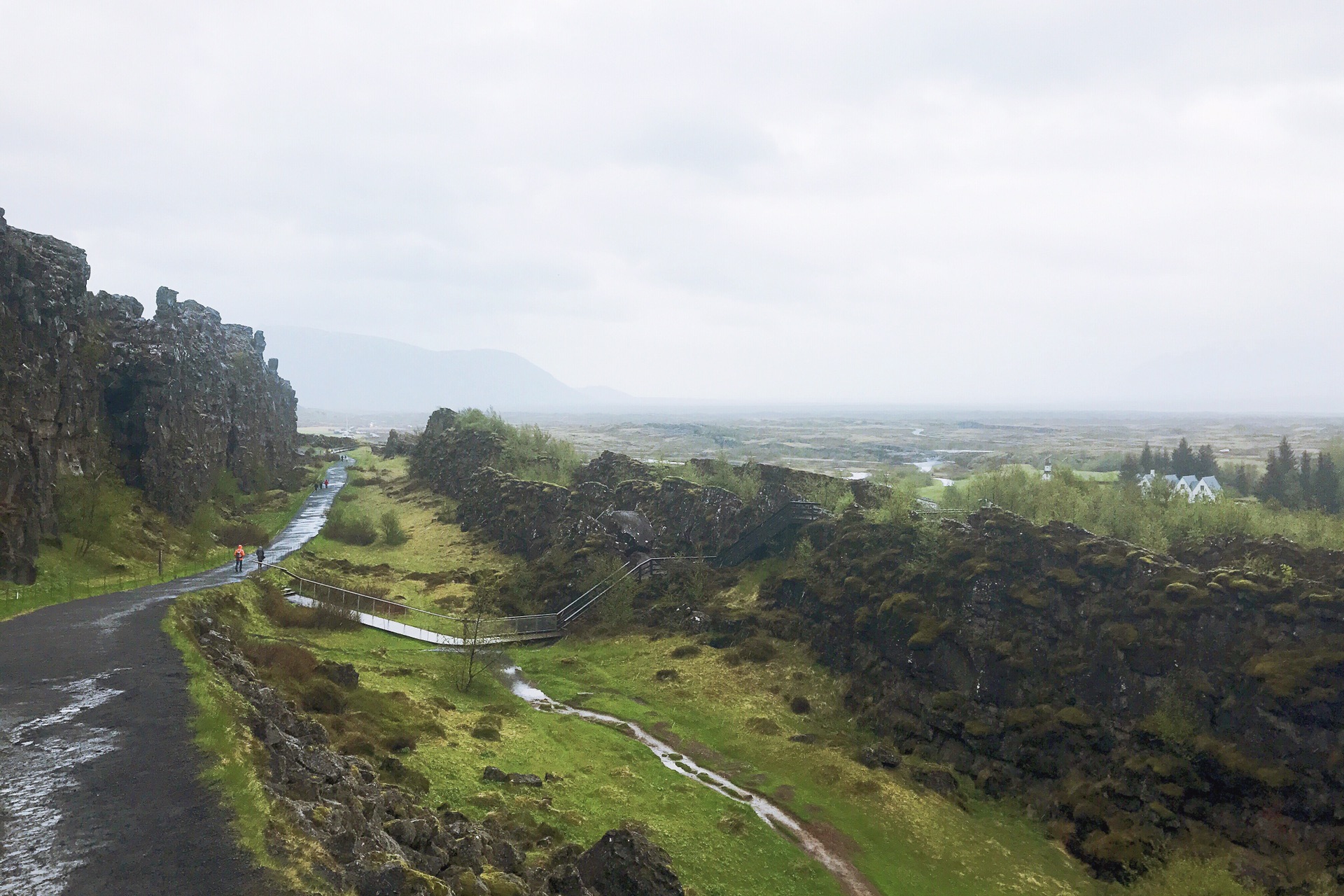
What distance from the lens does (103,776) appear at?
54.5 feet

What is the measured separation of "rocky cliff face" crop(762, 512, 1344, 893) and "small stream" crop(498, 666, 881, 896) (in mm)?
8394

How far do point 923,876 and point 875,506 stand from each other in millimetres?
37719

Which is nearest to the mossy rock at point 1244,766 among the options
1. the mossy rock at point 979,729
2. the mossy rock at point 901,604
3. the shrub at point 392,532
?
the mossy rock at point 979,729

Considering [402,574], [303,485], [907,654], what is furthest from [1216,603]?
[303,485]

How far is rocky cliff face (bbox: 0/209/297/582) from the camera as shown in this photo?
3931 cm

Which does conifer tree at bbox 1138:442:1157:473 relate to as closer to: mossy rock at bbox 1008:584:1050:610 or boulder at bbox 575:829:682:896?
mossy rock at bbox 1008:584:1050:610

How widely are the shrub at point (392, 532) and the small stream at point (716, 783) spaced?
37051 millimetres

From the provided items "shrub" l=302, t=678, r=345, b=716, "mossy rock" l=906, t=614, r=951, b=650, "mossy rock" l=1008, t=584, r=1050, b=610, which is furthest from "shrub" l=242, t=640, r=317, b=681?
"mossy rock" l=1008, t=584, r=1050, b=610

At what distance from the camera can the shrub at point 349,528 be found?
75.6 meters

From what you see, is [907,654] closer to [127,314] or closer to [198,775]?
[198,775]

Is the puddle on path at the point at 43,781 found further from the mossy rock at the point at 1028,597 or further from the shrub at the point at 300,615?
the mossy rock at the point at 1028,597

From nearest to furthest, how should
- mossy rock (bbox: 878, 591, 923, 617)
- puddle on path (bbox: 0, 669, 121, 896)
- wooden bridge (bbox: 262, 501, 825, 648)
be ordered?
puddle on path (bbox: 0, 669, 121, 896) < mossy rock (bbox: 878, 591, 923, 617) < wooden bridge (bbox: 262, 501, 825, 648)

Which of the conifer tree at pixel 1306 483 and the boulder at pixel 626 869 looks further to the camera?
the conifer tree at pixel 1306 483

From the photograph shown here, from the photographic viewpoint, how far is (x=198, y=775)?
16844 mm
